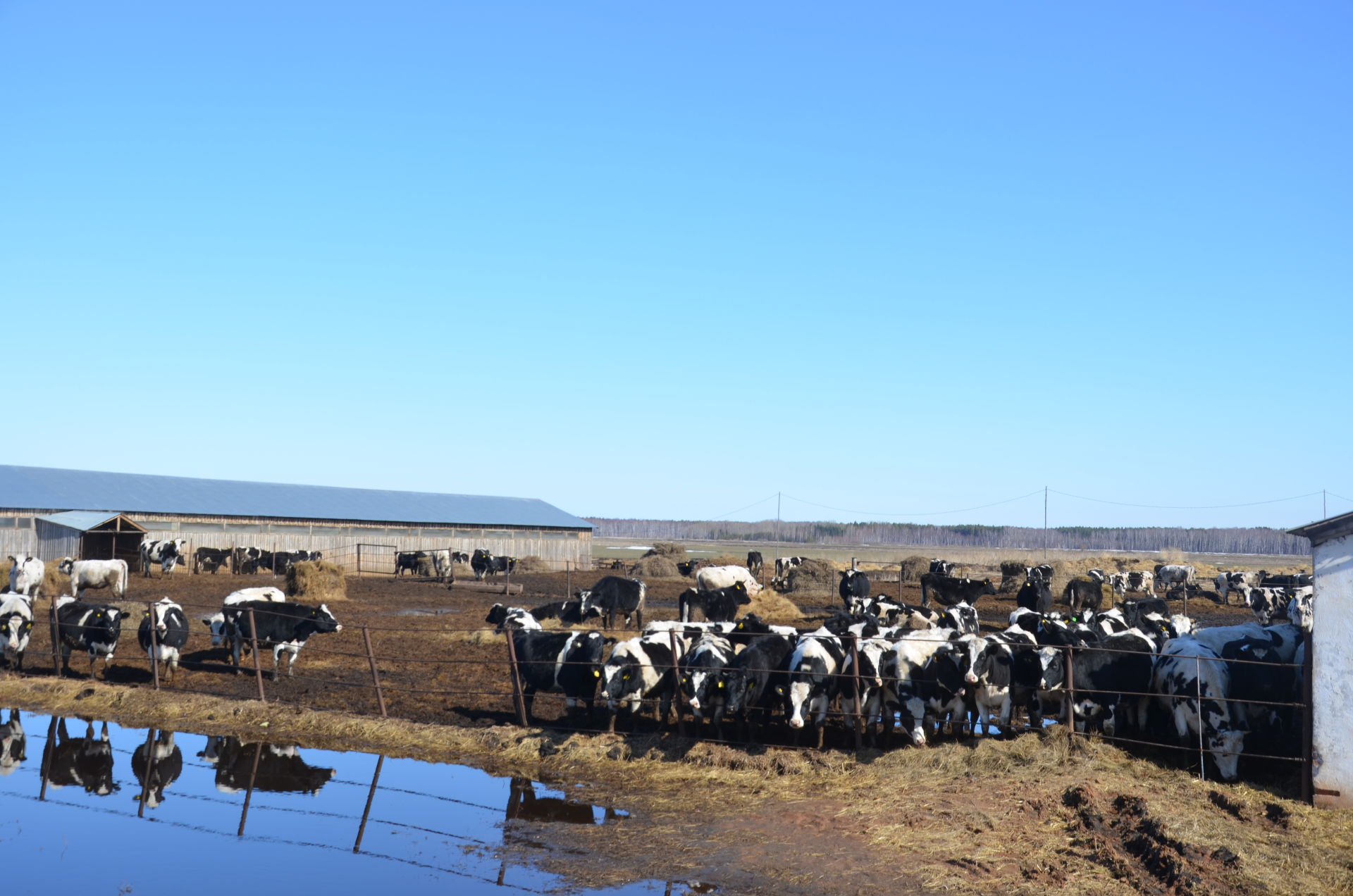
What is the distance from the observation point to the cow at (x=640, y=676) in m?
14.0

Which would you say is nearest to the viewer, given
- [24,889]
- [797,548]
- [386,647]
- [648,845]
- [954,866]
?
[24,889]

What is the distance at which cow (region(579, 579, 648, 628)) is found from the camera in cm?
2719

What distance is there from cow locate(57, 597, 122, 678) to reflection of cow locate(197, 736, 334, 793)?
5.43m

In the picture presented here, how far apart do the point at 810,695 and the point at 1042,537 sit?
177 meters

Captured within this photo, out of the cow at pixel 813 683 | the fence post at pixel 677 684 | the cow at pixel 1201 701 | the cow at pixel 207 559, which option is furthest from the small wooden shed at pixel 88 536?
the cow at pixel 1201 701

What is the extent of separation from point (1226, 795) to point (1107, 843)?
229 cm

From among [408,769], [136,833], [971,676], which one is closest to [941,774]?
[971,676]

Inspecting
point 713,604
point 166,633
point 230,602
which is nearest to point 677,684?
point 166,633

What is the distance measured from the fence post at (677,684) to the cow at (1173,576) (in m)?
35.6

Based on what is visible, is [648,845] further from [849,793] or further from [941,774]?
[941,774]

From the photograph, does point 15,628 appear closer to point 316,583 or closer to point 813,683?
point 813,683

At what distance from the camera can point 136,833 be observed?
32.6 feet

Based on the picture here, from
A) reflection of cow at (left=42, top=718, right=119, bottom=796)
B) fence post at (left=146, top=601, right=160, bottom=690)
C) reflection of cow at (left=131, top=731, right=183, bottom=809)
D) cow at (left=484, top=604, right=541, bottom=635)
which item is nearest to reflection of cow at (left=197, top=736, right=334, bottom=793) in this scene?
reflection of cow at (left=131, top=731, right=183, bottom=809)

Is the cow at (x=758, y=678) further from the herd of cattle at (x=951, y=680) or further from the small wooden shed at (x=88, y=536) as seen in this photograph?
the small wooden shed at (x=88, y=536)
